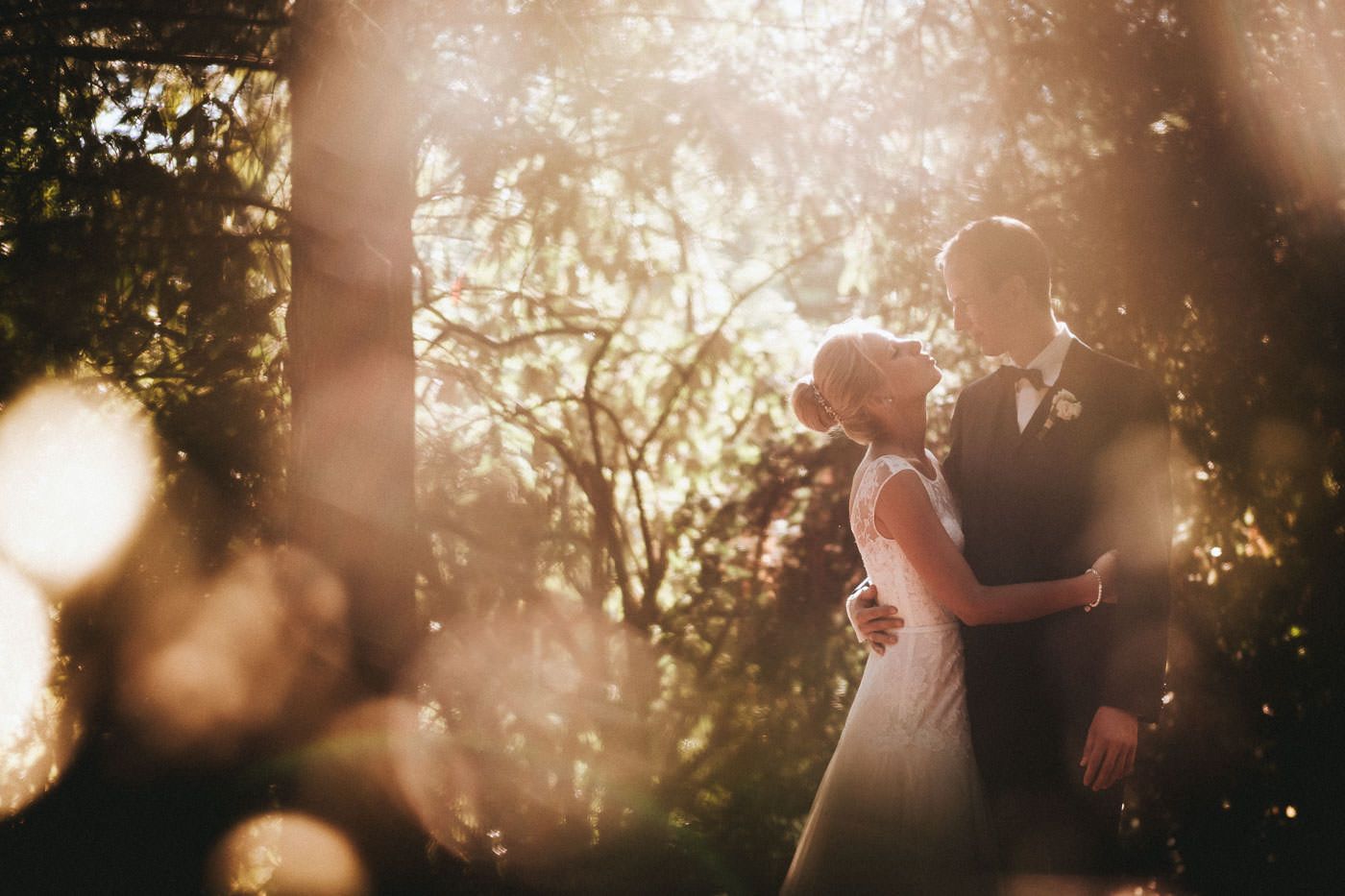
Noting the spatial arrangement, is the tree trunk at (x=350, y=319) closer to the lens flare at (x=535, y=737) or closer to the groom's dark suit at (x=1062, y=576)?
the lens flare at (x=535, y=737)

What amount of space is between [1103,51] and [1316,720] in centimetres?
284

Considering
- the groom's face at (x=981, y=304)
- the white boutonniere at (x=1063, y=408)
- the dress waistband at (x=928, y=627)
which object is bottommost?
the dress waistband at (x=928, y=627)

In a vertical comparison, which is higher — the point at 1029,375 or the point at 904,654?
the point at 1029,375

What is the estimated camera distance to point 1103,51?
4.68m

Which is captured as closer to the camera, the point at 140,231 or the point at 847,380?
the point at 847,380

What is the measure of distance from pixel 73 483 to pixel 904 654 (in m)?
4.32

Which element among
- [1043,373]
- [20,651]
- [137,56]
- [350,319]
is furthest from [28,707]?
[1043,373]

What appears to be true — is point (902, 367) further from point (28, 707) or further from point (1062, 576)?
point (28, 707)

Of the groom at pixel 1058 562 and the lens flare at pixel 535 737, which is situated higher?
the groom at pixel 1058 562

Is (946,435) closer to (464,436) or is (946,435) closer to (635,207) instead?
(635,207)

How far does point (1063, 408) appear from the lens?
300 centimetres

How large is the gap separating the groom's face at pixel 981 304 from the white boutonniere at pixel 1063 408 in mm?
283

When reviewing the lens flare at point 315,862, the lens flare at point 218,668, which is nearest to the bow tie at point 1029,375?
the lens flare at point 218,668

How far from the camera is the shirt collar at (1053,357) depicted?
314 cm
